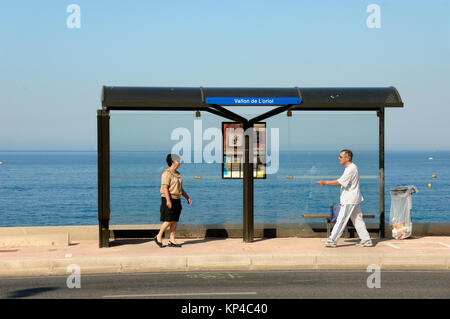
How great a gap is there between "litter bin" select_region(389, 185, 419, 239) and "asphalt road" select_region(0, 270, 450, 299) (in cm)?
255

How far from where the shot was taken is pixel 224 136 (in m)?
13.4

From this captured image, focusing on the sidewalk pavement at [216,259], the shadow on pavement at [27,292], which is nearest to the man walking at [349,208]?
the sidewalk pavement at [216,259]

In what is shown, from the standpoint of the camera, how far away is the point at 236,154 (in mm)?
13383

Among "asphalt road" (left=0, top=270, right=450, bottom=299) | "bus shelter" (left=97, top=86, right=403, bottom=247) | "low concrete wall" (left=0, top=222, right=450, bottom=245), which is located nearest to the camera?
"asphalt road" (left=0, top=270, right=450, bottom=299)

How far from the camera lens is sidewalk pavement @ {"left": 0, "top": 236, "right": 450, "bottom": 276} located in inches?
419

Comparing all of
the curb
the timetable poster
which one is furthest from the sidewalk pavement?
the timetable poster

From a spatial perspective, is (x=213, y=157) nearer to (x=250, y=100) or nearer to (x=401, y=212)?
(x=250, y=100)

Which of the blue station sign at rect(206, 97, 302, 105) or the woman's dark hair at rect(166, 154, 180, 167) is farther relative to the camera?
the blue station sign at rect(206, 97, 302, 105)

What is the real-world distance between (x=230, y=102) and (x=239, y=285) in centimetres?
429

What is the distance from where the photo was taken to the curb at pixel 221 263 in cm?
1061

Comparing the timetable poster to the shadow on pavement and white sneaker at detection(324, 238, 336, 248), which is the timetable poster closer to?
white sneaker at detection(324, 238, 336, 248)

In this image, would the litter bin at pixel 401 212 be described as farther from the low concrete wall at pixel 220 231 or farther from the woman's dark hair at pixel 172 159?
the woman's dark hair at pixel 172 159
